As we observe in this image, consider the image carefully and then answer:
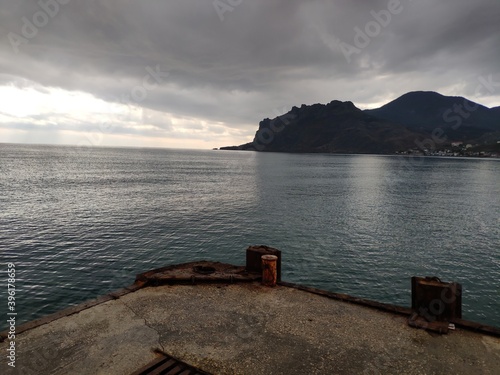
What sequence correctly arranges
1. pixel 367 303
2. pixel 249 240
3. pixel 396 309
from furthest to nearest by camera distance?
1. pixel 249 240
2. pixel 367 303
3. pixel 396 309

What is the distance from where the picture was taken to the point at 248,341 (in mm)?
9086

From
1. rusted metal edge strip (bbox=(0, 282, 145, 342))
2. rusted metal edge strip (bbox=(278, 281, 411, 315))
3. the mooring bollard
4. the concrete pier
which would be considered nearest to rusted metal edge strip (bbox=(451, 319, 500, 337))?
the concrete pier

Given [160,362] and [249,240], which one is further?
[249,240]

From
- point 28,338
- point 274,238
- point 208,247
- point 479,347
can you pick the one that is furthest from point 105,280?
point 479,347

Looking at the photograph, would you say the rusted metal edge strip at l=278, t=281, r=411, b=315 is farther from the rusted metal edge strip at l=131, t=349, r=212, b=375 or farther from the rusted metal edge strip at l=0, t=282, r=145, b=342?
the rusted metal edge strip at l=0, t=282, r=145, b=342

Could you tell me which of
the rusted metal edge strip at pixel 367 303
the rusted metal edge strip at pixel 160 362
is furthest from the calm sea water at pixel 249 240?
the rusted metal edge strip at pixel 160 362

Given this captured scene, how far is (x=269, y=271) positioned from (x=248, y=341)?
4.33 metres

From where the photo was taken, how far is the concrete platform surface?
8.01 meters

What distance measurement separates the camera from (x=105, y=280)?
19.9 meters

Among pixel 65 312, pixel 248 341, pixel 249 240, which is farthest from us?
pixel 249 240

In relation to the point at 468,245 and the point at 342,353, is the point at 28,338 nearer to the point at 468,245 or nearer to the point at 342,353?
the point at 342,353

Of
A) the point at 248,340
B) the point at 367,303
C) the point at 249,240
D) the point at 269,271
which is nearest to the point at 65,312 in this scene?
the point at 248,340

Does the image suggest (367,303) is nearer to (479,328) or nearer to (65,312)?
(479,328)

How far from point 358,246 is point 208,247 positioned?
1375cm
